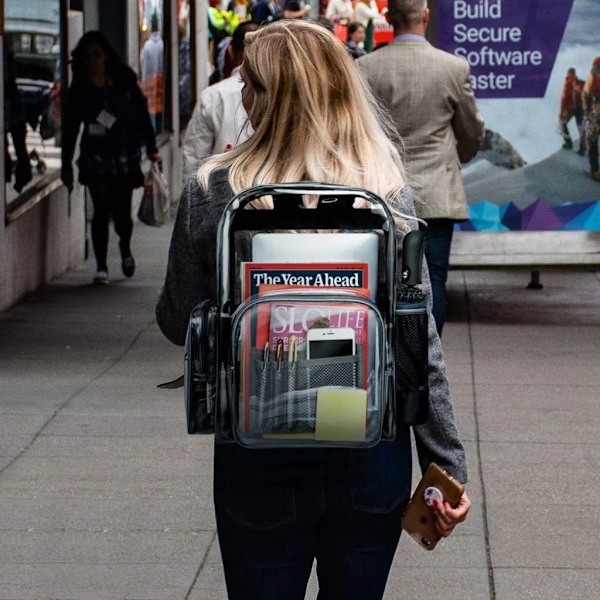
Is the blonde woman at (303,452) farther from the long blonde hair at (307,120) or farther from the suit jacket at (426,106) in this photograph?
the suit jacket at (426,106)

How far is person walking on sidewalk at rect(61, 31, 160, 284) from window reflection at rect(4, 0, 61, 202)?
0.80ft

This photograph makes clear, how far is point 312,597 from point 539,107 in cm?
547

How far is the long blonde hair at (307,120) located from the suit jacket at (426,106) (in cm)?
456

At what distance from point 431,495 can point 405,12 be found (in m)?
4.93

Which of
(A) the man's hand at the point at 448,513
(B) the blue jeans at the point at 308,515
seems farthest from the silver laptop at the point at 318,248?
(A) the man's hand at the point at 448,513

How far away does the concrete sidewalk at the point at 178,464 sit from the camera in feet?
14.9

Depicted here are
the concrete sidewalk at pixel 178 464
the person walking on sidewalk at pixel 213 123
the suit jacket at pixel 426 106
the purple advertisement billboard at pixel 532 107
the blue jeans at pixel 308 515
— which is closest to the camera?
the blue jeans at pixel 308 515

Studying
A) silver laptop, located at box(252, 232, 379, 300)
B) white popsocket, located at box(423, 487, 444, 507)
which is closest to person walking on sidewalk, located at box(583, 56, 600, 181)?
white popsocket, located at box(423, 487, 444, 507)

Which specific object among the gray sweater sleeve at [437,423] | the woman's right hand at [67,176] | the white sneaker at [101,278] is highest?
the gray sweater sleeve at [437,423]

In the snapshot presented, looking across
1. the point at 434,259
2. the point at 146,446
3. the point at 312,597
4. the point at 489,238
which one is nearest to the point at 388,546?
the point at 312,597

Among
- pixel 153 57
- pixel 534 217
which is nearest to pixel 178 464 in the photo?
pixel 534 217

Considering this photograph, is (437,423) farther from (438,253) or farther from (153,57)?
(153,57)

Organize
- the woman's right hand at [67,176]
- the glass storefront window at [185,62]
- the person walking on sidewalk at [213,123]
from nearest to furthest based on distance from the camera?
the person walking on sidewalk at [213,123] → the woman's right hand at [67,176] → the glass storefront window at [185,62]

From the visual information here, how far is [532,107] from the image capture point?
9.29 metres
